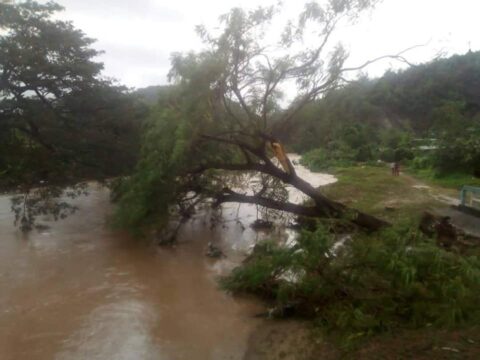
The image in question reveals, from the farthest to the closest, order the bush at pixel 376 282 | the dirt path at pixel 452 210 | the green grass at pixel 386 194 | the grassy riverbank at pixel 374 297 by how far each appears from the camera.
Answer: the green grass at pixel 386 194 < the dirt path at pixel 452 210 < the bush at pixel 376 282 < the grassy riverbank at pixel 374 297

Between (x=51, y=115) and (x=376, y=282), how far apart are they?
11943 mm

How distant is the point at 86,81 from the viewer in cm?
1575

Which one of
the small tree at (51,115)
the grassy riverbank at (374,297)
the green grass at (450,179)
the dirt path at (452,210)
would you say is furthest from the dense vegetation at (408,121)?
the small tree at (51,115)

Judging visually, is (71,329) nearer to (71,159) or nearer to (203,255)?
(203,255)

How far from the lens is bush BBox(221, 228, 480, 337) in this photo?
21.3 ft

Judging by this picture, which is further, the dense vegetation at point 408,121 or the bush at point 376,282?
the dense vegetation at point 408,121

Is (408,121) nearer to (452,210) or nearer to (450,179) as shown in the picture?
(450,179)

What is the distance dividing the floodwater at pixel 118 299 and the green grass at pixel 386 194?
5322mm

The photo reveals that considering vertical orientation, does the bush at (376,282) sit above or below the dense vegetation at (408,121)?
below

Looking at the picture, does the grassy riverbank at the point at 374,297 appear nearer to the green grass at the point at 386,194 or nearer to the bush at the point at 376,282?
the bush at the point at 376,282

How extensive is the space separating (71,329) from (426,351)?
6.22m

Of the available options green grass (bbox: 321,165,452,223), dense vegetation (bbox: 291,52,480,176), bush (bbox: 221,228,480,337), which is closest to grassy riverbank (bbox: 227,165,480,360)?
bush (bbox: 221,228,480,337)

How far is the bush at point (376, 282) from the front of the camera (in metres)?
6.49

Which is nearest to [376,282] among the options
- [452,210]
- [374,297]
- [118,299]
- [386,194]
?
[374,297]
